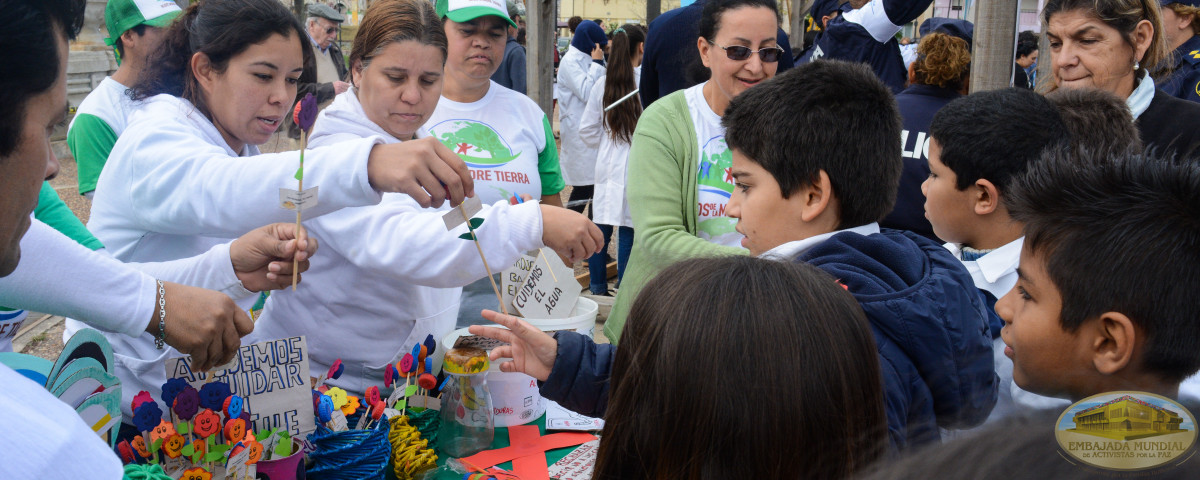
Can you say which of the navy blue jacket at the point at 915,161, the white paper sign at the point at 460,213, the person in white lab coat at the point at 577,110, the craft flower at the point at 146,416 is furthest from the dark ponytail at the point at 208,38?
the person in white lab coat at the point at 577,110

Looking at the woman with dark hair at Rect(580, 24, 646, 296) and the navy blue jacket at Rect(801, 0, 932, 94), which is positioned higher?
the navy blue jacket at Rect(801, 0, 932, 94)

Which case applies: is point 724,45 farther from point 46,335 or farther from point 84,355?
point 46,335

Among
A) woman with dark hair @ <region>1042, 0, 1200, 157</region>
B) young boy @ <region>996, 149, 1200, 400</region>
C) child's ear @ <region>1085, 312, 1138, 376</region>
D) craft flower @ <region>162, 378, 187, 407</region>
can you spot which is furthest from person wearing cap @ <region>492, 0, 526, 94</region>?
child's ear @ <region>1085, 312, 1138, 376</region>

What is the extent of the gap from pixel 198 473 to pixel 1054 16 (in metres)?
2.66

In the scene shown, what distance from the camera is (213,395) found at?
4.57 feet

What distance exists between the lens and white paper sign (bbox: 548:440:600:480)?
168 cm

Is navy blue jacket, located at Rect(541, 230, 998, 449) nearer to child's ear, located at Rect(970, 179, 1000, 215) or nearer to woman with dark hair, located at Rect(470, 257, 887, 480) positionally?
woman with dark hair, located at Rect(470, 257, 887, 480)

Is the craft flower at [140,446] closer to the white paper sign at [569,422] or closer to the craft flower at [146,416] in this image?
the craft flower at [146,416]

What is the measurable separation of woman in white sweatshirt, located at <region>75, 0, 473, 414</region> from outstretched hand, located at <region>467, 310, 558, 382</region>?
0.40 meters

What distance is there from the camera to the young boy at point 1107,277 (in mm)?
1064

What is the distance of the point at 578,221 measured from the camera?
189cm

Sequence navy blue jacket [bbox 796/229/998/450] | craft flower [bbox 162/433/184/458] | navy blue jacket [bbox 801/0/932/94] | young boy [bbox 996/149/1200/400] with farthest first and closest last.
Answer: navy blue jacket [bbox 801/0/932/94] < craft flower [bbox 162/433/184/458] < navy blue jacket [bbox 796/229/998/450] < young boy [bbox 996/149/1200/400]

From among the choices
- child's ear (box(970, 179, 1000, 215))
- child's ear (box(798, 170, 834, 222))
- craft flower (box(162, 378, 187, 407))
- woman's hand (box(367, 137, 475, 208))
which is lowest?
craft flower (box(162, 378, 187, 407))

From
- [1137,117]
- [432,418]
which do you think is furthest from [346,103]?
[1137,117]
